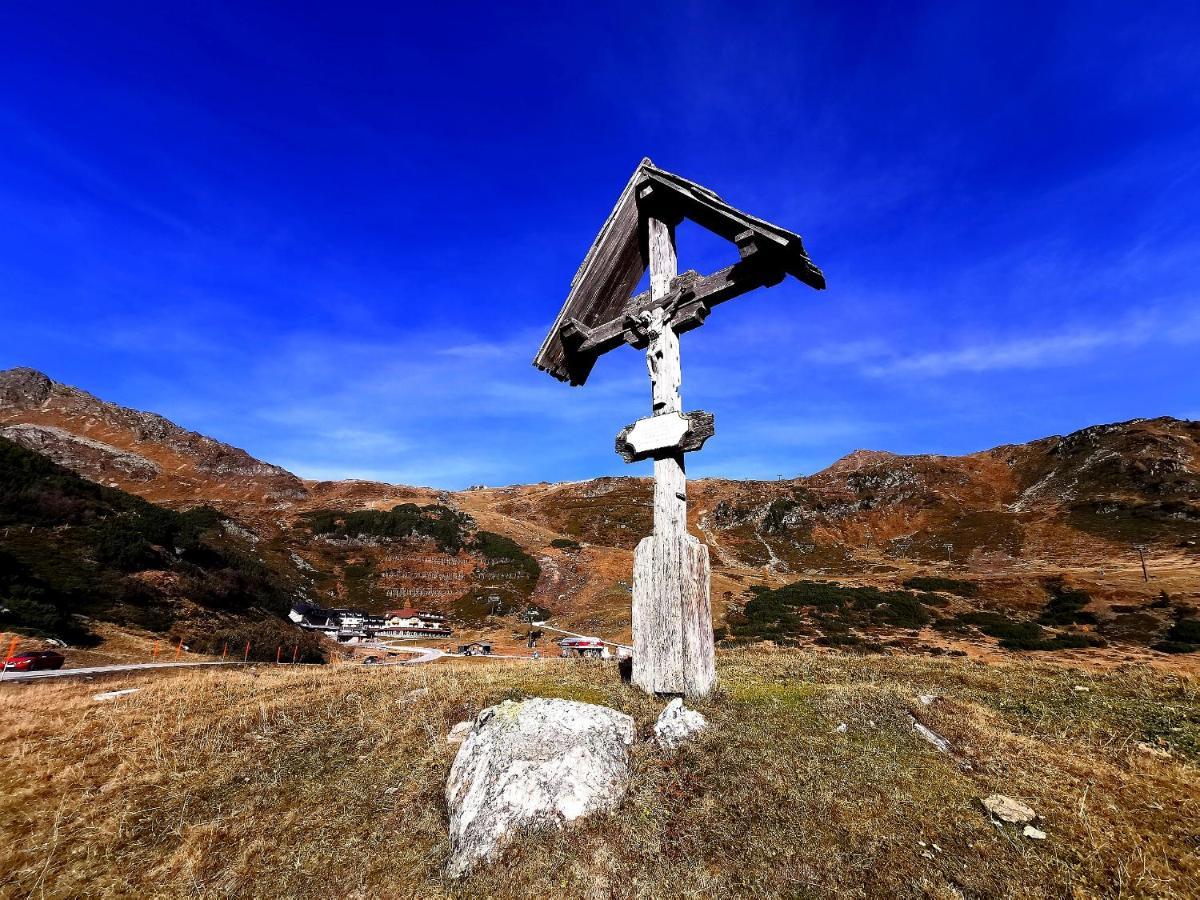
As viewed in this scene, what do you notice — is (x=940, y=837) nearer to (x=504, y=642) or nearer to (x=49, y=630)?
(x=49, y=630)

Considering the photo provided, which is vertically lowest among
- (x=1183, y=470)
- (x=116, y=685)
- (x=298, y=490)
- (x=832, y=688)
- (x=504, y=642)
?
(x=504, y=642)

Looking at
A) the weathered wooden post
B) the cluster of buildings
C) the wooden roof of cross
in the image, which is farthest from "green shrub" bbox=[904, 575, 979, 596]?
the weathered wooden post

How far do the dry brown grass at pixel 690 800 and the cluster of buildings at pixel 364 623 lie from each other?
41333mm

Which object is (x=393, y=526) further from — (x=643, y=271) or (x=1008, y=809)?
(x=1008, y=809)

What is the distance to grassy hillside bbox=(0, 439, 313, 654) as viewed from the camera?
81.9 feet

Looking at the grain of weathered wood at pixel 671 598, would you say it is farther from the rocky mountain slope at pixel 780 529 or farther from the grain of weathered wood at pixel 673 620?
the rocky mountain slope at pixel 780 529

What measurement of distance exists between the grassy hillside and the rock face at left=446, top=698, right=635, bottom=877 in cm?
2740

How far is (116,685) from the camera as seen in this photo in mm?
12641

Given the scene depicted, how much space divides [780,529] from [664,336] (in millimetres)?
88606

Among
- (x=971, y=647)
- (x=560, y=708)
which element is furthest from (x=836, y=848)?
(x=971, y=647)

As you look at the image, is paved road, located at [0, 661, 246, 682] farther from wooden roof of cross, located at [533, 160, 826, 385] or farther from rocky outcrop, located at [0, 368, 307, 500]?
rocky outcrop, located at [0, 368, 307, 500]

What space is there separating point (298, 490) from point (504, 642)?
7693cm

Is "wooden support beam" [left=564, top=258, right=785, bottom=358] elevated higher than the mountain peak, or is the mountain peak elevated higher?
the mountain peak

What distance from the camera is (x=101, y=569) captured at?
1232 inches
